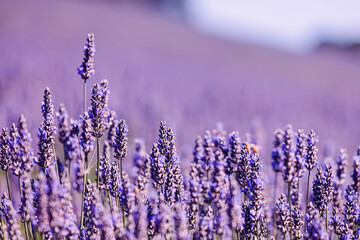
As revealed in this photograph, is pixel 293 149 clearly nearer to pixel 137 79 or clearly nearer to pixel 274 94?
pixel 137 79

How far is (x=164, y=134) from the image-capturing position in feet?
7.04

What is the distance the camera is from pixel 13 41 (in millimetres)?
9469

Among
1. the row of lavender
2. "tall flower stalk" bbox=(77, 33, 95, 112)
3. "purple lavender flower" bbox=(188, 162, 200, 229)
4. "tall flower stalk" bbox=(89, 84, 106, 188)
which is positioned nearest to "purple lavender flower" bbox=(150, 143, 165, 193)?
the row of lavender

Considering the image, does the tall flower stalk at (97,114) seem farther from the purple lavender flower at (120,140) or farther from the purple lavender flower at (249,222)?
the purple lavender flower at (249,222)

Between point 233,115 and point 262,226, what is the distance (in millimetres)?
5292

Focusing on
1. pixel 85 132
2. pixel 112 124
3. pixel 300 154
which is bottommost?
pixel 300 154

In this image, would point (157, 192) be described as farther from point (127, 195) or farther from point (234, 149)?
point (234, 149)

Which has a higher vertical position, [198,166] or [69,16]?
[69,16]

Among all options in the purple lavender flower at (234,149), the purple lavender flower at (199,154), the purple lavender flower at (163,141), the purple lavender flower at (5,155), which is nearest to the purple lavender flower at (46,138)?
the purple lavender flower at (5,155)

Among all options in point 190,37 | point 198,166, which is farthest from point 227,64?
point 198,166

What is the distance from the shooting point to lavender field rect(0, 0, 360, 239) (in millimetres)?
1919

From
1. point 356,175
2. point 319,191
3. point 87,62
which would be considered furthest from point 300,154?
point 87,62

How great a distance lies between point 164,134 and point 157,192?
0.94 feet

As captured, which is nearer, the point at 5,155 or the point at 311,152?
the point at 5,155
